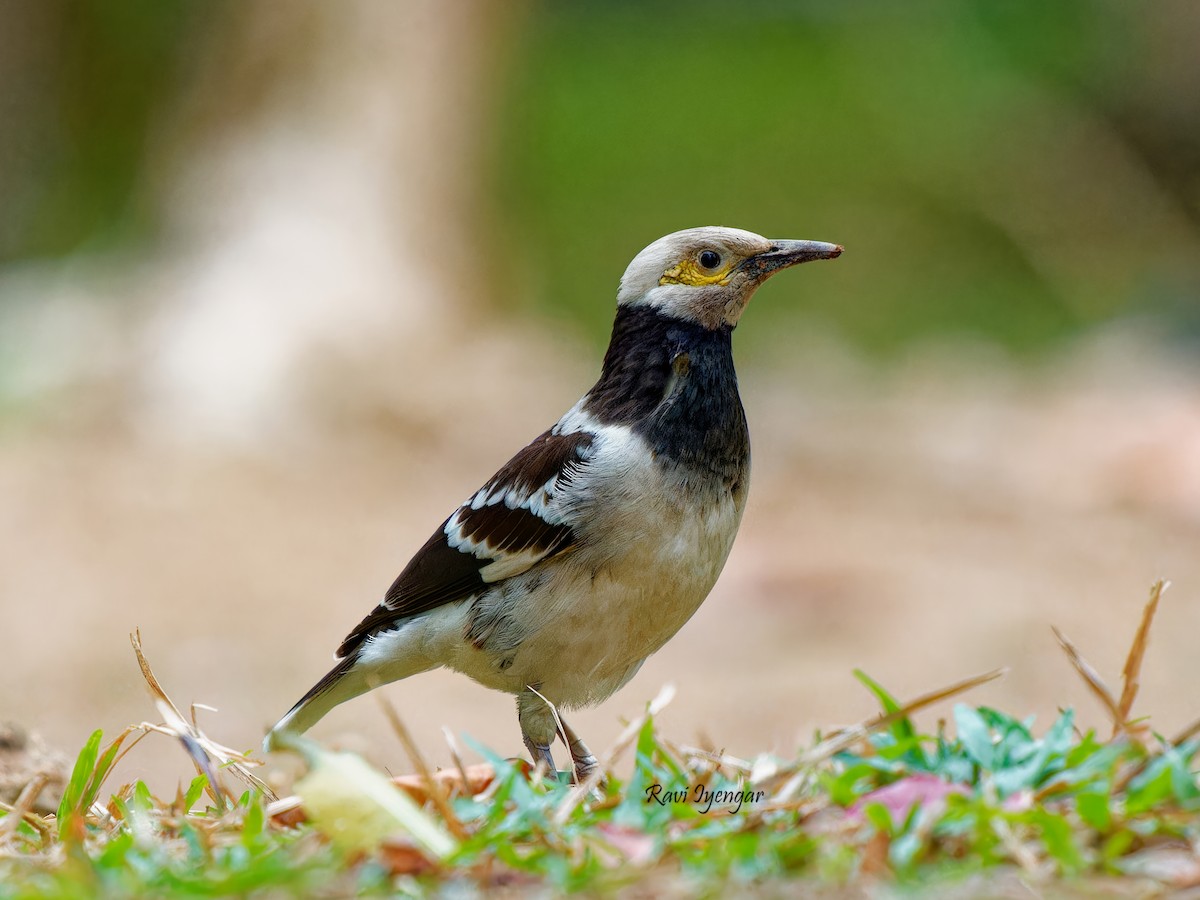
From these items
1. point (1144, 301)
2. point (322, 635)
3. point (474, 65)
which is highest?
point (474, 65)

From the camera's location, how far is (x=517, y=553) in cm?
378

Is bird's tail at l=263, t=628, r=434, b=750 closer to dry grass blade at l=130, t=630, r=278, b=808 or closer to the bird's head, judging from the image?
dry grass blade at l=130, t=630, r=278, b=808

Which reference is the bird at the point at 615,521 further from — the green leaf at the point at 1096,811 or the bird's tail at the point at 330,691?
the green leaf at the point at 1096,811

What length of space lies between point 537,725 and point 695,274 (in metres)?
1.22

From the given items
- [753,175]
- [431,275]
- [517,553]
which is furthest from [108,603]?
[753,175]

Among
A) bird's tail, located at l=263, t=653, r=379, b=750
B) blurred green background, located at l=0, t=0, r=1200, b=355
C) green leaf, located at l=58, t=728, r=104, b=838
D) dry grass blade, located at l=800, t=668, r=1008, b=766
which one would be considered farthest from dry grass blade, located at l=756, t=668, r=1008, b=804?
blurred green background, located at l=0, t=0, r=1200, b=355

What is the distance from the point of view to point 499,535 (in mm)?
3852

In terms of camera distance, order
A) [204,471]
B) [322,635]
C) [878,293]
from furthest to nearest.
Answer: [878,293] < [204,471] < [322,635]

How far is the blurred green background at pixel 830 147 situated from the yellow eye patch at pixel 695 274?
9.18 meters

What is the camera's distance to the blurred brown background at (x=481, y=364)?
305 inches

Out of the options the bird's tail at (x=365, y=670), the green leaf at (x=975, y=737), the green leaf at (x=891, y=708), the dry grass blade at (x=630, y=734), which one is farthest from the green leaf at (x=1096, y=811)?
the bird's tail at (x=365, y=670)

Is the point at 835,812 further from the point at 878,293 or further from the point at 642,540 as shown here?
the point at 878,293

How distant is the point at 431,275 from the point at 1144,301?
778 centimetres

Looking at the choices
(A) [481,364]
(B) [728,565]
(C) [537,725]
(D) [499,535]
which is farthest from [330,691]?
(A) [481,364]
